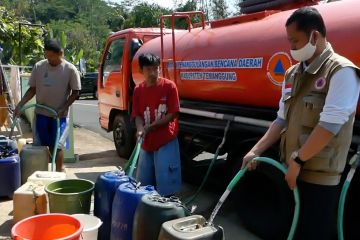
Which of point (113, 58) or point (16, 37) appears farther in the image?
point (16, 37)

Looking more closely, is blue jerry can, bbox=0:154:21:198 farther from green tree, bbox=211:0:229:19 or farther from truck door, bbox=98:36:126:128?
green tree, bbox=211:0:229:19

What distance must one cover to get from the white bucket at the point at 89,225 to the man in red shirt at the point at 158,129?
3.12 ft

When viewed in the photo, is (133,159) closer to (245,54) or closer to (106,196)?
(106,196)

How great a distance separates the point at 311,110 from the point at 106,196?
1864mm

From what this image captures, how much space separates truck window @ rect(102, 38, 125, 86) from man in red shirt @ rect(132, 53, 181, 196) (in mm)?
3087

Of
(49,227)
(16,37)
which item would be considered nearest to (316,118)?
(49,227)

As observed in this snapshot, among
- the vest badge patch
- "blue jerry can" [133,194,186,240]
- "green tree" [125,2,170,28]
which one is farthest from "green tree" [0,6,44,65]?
"green tree" [125,2,170,28]

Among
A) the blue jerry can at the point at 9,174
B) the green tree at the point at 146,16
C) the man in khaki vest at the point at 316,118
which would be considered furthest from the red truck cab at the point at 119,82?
the green tree at the point at 146,16

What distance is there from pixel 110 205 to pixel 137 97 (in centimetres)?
115

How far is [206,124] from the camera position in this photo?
184 inches

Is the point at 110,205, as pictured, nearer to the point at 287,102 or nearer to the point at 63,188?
the point at 63,188

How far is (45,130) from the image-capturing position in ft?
16.5

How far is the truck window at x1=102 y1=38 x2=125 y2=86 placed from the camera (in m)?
6.96

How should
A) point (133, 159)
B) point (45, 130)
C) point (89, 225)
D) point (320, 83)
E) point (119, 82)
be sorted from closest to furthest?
1. point (320, 83)
2. point (89, 225)
3. point (133, 159)
4. point (45, 130)
5. point (119, 82)
